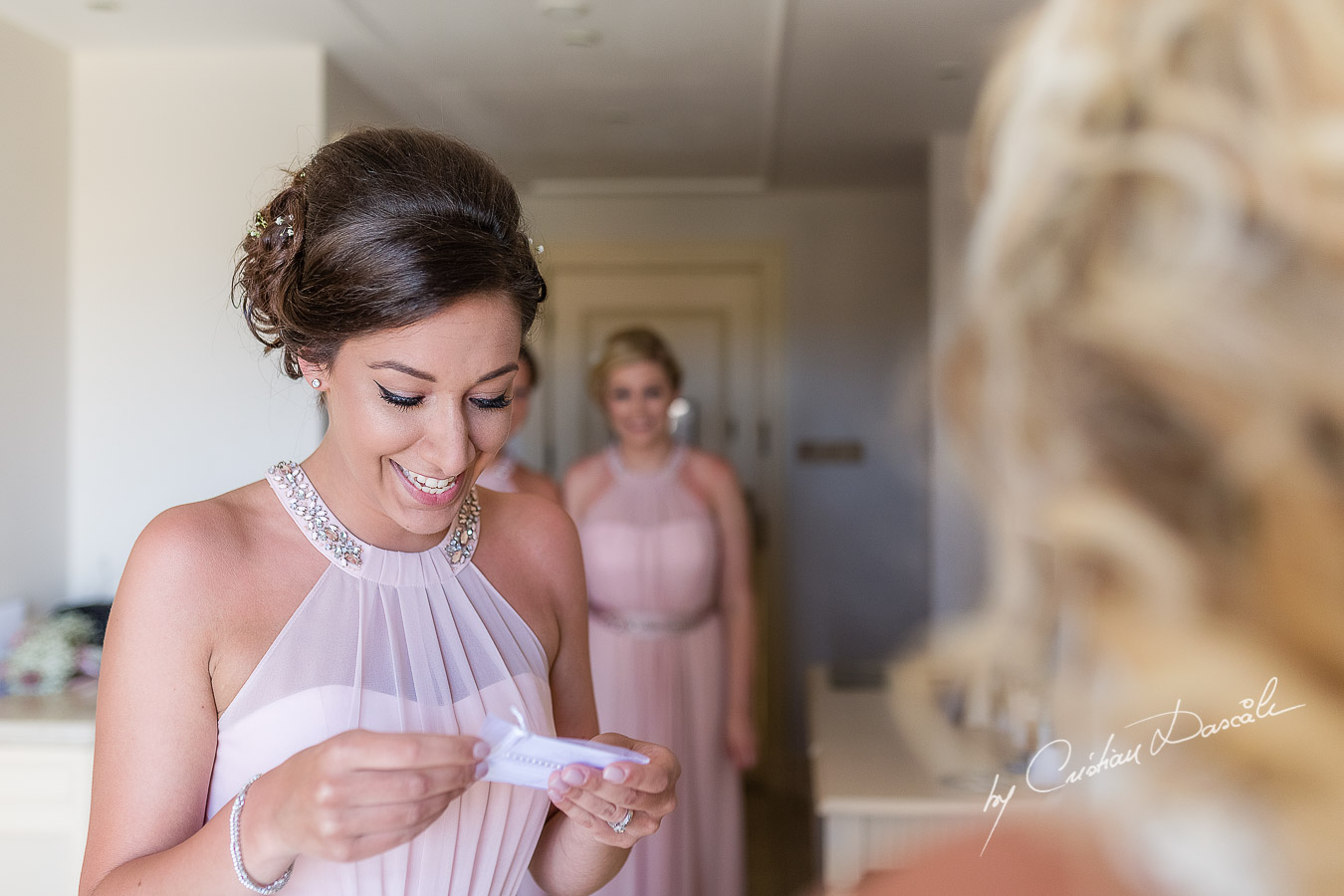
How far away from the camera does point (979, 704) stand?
2.90 metres

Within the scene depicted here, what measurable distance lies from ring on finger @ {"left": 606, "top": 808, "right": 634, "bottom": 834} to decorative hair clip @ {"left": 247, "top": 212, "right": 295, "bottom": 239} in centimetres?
83

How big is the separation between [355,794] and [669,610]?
8.46ft

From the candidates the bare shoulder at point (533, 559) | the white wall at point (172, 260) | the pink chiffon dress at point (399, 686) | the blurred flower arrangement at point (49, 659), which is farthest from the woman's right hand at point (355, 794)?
the white wall at point (172, 260)

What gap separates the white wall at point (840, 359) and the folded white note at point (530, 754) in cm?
453

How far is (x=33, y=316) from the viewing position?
3.30 meters

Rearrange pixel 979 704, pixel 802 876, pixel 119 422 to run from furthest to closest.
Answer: pixel 802 876, pixel 119 422, pixel 979 704

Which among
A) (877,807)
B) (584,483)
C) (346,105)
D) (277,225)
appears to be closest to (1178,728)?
(277,225)

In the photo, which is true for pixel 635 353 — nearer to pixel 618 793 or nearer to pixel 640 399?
pixel 640 399

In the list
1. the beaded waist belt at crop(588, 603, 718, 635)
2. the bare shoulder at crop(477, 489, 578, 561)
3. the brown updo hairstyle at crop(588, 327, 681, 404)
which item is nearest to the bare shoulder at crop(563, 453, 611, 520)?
the brown updo hairstyle at crop(588, 327, 681, 404)

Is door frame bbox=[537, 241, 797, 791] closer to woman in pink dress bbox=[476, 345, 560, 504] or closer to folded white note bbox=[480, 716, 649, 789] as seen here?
woman in pink dress bbox=[476, 345, 560, 504]

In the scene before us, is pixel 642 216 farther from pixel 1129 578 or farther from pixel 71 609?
pixel 1129 578

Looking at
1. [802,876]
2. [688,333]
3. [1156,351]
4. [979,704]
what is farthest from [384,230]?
[688,333]

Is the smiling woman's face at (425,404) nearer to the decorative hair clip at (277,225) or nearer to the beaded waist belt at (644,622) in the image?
the decorative hair clip at (277,225)

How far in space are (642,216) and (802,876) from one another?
3360 millimetres
